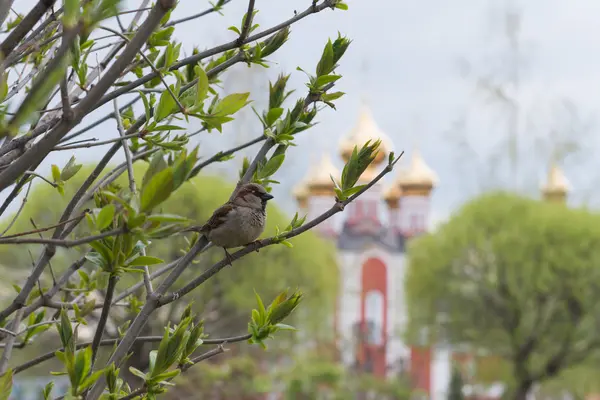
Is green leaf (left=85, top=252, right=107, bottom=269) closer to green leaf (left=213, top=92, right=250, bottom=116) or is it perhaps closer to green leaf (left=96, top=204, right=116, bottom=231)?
green leaf (left=96, top=204, right=116, bottom=231)

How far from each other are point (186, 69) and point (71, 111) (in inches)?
33.8

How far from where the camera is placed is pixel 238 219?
1.86 m

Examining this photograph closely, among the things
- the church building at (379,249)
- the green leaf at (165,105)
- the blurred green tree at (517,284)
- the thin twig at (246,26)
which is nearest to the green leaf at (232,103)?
the green leaf at (165,105)

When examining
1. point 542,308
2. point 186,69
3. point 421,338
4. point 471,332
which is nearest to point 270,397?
point 421,338

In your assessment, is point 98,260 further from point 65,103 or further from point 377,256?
point 377,256

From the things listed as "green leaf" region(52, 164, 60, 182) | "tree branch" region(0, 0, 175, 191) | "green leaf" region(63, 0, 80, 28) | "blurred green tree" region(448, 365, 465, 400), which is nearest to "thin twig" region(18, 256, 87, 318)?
"green leaf" region(52, 164, 60, 182)

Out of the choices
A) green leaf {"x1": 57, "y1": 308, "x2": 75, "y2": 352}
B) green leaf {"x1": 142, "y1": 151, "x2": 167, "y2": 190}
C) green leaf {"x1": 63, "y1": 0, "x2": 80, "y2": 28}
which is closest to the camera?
green leaf {"x1": 63, "y1": 0, "x2": 80, "y2": 28}

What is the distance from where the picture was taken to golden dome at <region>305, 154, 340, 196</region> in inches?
976

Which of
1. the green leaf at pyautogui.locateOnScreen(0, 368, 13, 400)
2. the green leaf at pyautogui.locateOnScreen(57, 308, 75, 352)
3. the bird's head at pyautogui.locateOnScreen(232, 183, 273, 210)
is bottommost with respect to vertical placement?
the green leaf at pyautogui.locateOnScreen(0, 368, 13, 400)

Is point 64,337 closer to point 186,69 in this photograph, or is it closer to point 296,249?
Result: point 186,69

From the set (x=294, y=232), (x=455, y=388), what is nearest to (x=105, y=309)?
(x=294, y=232)

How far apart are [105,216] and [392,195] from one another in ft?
83.6

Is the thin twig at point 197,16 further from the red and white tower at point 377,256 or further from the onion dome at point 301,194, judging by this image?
the onion dome at point 301,194

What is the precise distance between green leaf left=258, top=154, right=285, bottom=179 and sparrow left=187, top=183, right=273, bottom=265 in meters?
0.18
